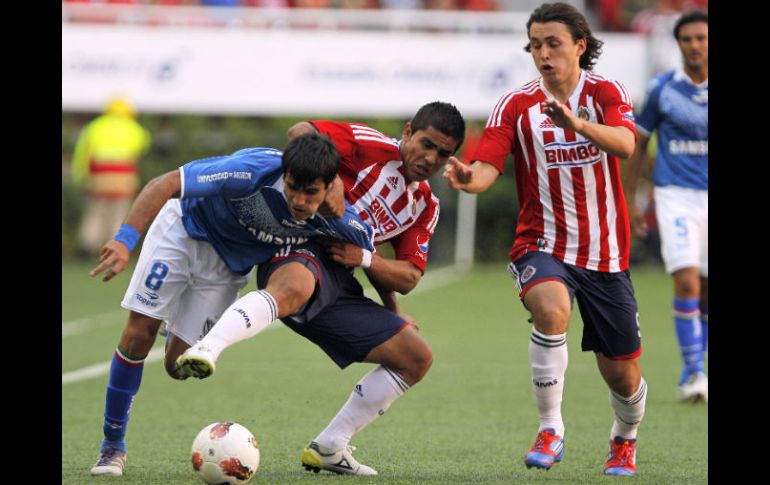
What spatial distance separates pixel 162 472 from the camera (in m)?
5.94

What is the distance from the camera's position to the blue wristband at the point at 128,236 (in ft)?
17.9

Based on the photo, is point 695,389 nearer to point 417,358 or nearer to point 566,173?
point 566,173

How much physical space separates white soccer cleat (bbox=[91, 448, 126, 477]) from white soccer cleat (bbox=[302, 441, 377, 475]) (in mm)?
842

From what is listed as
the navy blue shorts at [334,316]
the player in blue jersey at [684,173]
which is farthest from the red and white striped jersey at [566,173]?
the player in blue jersey at [684,173]

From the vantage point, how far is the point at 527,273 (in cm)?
606

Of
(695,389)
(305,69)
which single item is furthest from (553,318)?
(305,69)

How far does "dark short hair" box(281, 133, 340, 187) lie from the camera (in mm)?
5523

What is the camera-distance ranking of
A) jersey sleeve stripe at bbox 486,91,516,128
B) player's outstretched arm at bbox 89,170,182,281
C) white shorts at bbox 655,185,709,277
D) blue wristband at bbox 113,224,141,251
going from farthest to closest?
white shorts at bbox 655,185,709,277 < jersey sleeve stripe at bbox 486,91,516,128 < blue wristband at bbox 113,224,141,251 < player's outstretched arm at bbox 89,170,182,281

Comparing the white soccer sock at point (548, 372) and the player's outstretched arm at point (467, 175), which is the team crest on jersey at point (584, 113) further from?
the white soccer sock at point (548, 372)

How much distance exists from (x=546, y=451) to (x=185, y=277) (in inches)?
76.4

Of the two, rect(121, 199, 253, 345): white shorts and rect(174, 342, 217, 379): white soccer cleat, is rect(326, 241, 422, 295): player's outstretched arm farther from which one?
rect(174, 342, 217, 379): white soccer cleat

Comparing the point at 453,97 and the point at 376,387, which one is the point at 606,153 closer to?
the point at 376,387

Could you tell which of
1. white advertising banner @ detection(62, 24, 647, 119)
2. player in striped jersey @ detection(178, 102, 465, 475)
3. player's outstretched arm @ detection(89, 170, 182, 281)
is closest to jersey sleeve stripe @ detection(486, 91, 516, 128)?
player in striped jersey @ detection(178, 102, 465, 475)
